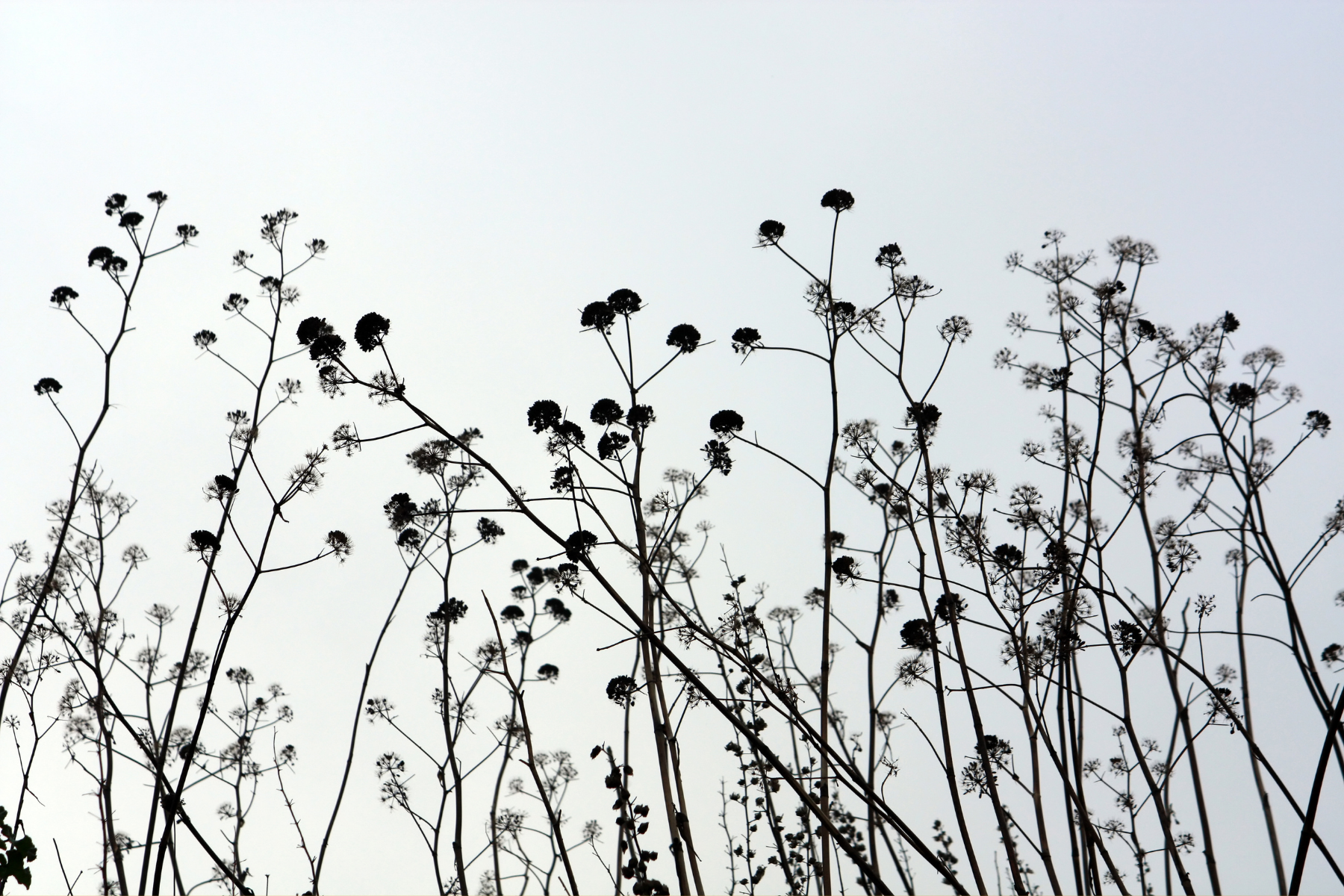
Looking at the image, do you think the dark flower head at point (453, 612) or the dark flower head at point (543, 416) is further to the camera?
the dark flower head at point (453, 612)

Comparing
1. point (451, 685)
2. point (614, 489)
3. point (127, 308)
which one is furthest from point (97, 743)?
point (614, 489)

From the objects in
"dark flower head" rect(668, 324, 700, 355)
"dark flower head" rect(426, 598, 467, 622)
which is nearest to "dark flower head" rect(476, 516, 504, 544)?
"dark flower head" rect(426, 598, 467, 622)

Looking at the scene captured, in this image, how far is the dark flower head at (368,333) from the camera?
2.85 metres

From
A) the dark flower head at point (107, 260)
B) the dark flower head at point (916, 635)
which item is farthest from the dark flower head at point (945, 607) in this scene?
the dark flower head at point (107, 260)

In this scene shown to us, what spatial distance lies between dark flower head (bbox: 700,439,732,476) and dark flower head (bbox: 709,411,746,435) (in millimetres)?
477

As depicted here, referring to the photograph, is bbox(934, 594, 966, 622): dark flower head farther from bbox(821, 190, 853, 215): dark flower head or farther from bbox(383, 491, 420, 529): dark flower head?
bbox(821, 190, 853, 215): dark flower head

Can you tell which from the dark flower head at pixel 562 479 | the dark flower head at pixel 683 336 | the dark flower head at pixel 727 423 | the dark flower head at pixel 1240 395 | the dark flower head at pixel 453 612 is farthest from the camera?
the dark flower head at pixel 453 612

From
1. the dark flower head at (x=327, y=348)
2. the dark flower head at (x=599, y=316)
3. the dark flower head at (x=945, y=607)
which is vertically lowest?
the dark flower head at (x=945, y=607)

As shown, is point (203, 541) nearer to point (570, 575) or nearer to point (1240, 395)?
point (570, 575)

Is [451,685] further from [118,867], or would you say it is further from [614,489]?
[614,489]

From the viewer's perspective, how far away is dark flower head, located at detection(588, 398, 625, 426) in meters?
3.80

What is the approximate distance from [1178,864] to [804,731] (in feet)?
5.73

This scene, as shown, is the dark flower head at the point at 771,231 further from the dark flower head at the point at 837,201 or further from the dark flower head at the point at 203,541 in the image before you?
the dark flower head at the point at 203,541

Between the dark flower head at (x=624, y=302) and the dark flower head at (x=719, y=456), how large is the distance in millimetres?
756
